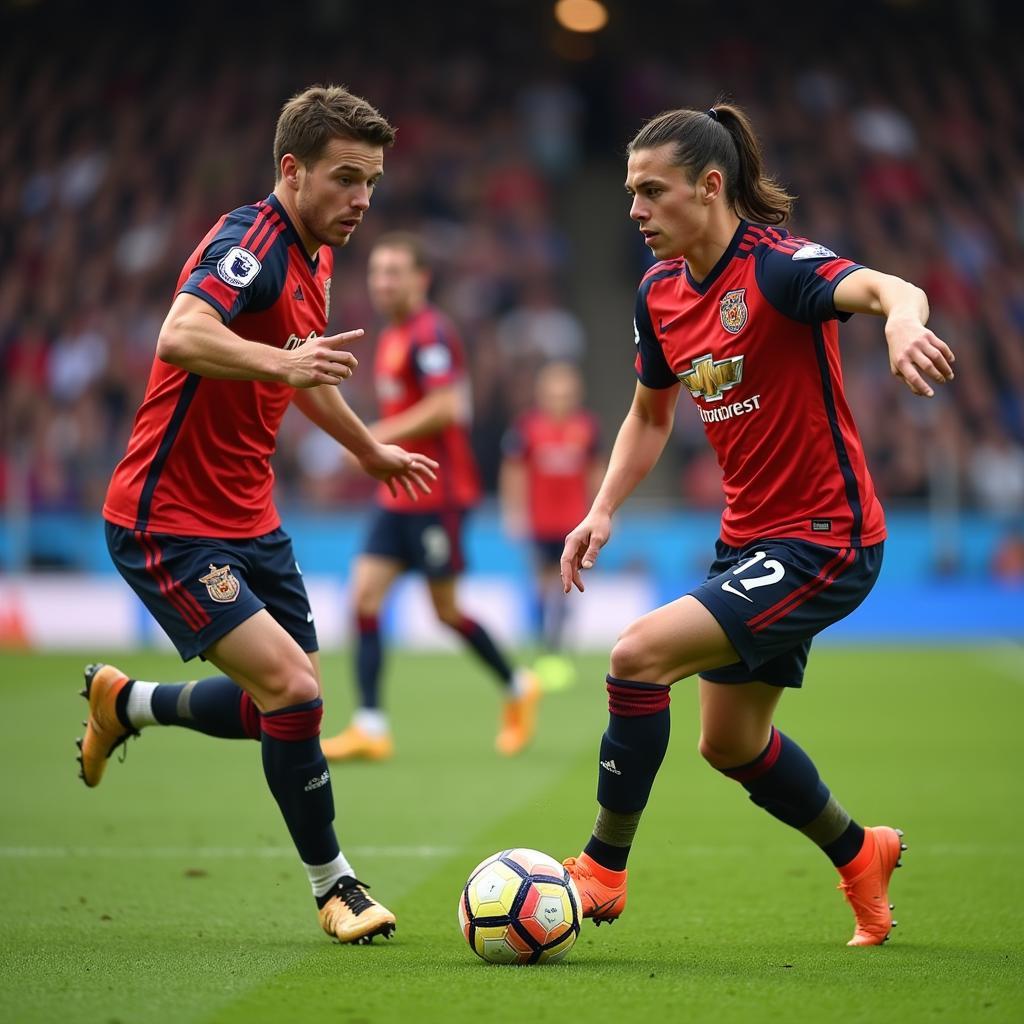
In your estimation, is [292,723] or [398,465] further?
[398,465]

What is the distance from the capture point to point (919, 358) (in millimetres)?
3590

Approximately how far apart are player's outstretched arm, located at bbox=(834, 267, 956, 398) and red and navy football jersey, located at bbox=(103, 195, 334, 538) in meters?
1.57

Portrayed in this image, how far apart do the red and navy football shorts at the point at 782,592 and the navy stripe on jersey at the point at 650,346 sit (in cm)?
63

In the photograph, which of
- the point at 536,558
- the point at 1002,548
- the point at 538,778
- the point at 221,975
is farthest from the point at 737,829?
the point at 1002,548

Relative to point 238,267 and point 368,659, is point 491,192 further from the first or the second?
point 238,267

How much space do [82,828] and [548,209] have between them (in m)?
17.2

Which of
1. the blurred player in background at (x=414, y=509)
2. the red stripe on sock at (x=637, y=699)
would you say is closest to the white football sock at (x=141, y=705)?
the red stripe on sock at (x=637, y=699)

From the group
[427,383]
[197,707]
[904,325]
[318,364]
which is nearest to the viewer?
[904,325]

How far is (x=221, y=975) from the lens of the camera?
13.5 ft

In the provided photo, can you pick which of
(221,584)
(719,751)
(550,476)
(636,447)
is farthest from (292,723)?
(550,476)

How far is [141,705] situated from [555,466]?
9.81 meters

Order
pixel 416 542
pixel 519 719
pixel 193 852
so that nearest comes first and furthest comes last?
pixel 193 852 → pixel 416 542 → pixel 519 719

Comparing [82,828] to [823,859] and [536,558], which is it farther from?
[536,558]

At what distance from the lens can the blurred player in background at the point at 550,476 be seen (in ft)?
47.9
